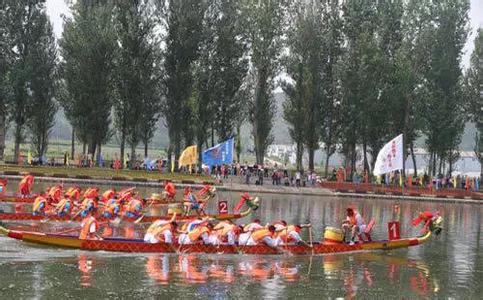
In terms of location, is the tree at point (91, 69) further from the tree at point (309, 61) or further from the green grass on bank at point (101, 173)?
the tree at point (309, 61)

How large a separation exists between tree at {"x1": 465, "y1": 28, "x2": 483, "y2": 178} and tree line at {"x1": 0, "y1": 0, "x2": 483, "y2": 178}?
7.37ft

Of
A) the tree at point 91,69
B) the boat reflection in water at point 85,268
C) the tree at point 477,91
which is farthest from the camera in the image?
the tree at point 477,91

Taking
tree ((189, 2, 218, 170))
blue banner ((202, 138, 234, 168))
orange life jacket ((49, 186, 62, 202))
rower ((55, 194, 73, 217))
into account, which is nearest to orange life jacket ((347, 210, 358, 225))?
rower ((55, 194, 73, 217))

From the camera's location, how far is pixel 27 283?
19.8m

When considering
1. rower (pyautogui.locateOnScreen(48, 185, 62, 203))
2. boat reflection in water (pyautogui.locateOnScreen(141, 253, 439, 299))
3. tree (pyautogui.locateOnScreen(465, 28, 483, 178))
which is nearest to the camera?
boat reflection in water (pyautogui.locateOnScreen(141, 253, 439, 299))

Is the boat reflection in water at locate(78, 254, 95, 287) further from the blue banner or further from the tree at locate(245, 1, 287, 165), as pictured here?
the tree at locate(245, 1, 287, 165)

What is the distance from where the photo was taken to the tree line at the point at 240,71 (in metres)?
67.9

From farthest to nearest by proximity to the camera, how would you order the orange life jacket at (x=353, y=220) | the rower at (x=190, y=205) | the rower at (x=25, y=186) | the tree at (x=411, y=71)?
the tree at (x=411, y=71)
the rower at (x=25, y=186)
the rower at (x=190, y=205)
the orange life jacket at (x=353, y=220)

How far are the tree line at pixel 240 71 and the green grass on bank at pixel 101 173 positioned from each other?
518cm

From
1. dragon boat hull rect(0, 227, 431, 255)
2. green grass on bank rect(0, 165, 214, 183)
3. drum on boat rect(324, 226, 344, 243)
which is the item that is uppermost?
green grass on bank rect(0, 165, 214, 183)

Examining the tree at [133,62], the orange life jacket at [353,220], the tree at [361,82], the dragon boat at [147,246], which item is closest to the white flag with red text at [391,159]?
the orange life jacket at [353,220]

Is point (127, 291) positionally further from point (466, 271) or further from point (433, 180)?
point (433, 180)

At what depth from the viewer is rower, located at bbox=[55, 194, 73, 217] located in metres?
32.2

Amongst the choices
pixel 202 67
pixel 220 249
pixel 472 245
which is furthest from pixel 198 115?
pixel 220 249
